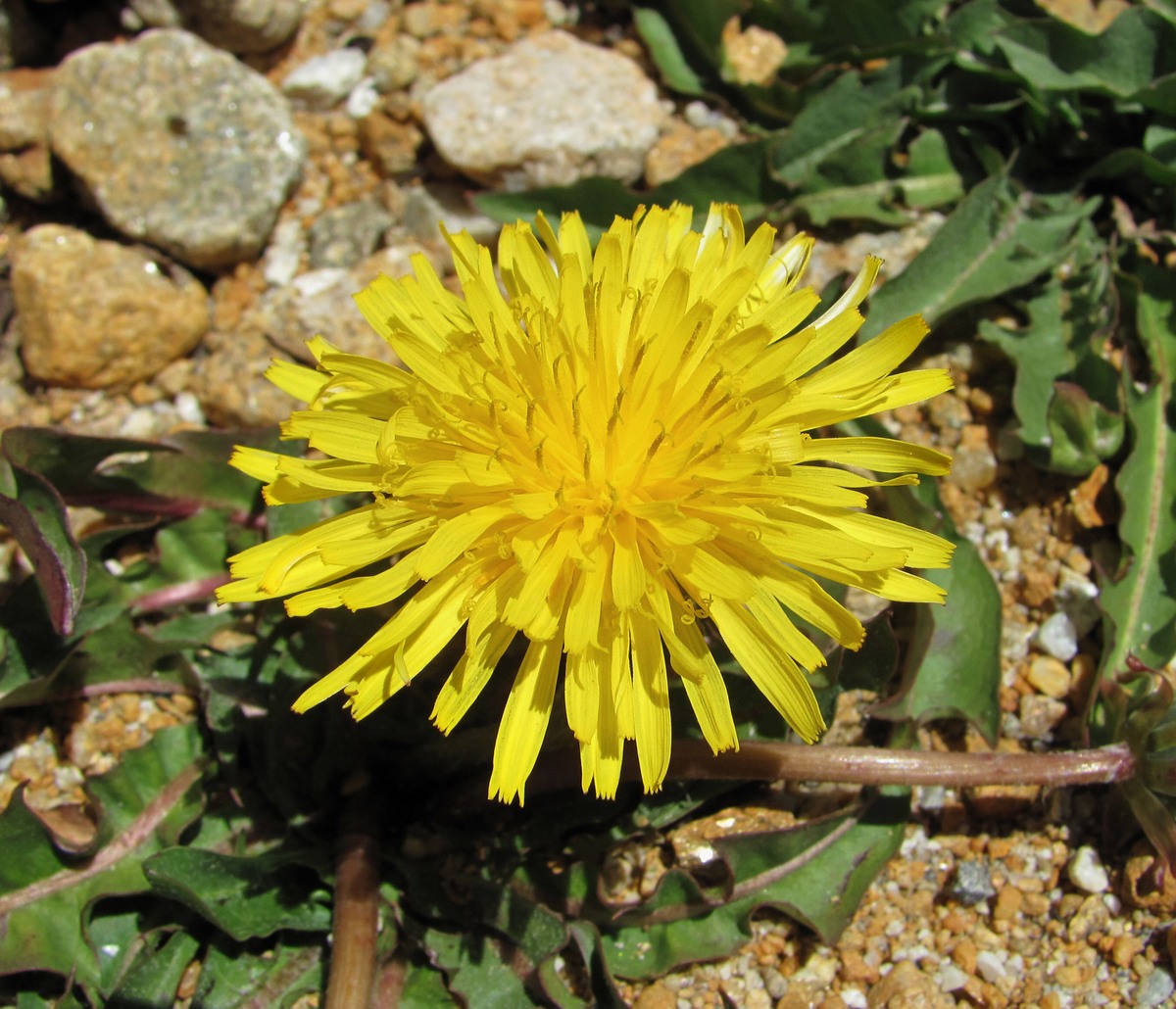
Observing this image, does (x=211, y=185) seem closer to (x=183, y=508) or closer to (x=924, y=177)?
(x=183, y=508)

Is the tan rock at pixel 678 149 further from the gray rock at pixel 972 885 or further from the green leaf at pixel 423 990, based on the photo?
the green leaf at pixel 423 990

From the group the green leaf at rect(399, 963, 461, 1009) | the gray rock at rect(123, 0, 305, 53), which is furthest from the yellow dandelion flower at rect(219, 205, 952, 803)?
the gray rock at rect(123, 0, 305, 53)

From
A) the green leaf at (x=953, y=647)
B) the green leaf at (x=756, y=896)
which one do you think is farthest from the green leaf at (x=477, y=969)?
the green leaf at (x=953, y=647)

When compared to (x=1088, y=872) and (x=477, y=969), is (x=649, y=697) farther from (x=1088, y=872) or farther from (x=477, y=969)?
(x=1088, y=872)

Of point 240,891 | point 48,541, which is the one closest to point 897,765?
point 240,891

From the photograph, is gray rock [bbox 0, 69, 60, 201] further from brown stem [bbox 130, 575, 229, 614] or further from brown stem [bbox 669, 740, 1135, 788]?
brown stem [bbox 669, 740, 1135, 788]

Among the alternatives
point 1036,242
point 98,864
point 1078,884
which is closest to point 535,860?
point 98,864
